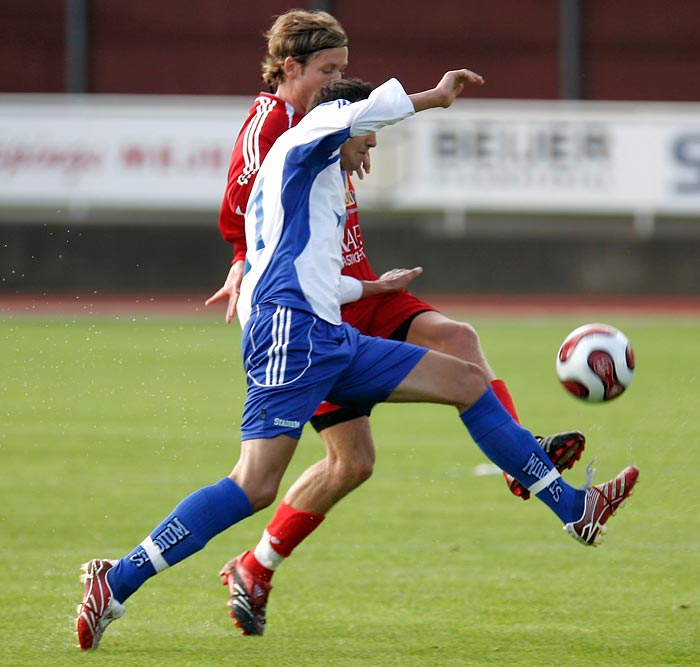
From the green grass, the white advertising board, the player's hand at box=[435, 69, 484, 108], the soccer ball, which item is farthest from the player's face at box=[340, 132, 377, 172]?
the white advertising board

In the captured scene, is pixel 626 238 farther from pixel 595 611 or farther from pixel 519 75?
pixel 595 611

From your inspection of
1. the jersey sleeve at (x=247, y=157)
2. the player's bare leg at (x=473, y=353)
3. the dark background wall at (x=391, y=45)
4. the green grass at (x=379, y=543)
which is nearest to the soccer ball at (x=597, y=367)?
the player's bare leg at (x=473, y=353)

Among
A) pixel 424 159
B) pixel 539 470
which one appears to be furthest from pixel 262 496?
pixel 424 159

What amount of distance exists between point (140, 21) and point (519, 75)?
23.8ft

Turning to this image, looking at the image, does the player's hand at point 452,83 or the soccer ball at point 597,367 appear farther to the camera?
the soccer ball at point 597,367

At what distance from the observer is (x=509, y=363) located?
46.0 ft

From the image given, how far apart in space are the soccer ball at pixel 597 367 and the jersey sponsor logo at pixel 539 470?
0.69 meters

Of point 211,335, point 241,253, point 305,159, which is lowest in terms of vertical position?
point 211,335

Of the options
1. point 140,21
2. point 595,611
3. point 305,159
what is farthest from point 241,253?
point 140,21

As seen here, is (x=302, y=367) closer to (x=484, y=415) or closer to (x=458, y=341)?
(x=484, y=415)

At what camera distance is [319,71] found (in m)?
5.15

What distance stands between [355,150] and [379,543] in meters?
2.42

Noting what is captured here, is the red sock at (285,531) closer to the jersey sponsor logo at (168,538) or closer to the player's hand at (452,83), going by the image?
the jersey sponsor logo at (168,538)

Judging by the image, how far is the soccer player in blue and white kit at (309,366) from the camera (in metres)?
4.43
